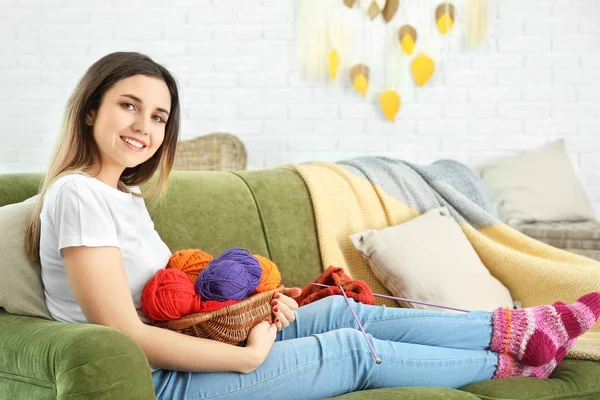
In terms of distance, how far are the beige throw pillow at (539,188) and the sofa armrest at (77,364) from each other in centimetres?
256

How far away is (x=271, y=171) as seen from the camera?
8.45 feet

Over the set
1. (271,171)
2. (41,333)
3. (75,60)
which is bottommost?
(41,333)

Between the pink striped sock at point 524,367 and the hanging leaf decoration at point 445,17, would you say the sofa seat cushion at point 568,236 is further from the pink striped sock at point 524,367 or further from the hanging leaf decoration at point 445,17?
the pink striped sock at point 524,367

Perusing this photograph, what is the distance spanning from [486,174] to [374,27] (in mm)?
949

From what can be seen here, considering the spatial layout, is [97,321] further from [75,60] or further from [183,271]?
[75,60]

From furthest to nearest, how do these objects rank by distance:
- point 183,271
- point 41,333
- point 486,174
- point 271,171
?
1. point 486,174
2. point 271,171
3. point 183,271
4. point 41,333

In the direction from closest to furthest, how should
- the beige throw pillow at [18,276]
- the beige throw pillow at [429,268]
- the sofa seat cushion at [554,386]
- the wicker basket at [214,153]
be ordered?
1. the beige throw pillow at [18,276]
2. the sofa seat cushion at [554,386]
3. the beige throw pillow at [429,268]
4. the wicker basket at [214,153]

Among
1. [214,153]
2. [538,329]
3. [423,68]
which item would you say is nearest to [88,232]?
[538,329]

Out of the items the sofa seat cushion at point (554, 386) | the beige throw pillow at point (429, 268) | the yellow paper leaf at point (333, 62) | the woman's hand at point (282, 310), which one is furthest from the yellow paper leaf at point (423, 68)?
the woman's hand at point (282, 310)

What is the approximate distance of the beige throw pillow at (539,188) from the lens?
11.8ft

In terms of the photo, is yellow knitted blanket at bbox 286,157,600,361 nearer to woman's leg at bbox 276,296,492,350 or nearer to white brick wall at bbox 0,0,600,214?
woman's leg at bbox 276,296,492,350

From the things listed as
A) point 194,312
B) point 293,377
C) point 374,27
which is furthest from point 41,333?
point 374,27


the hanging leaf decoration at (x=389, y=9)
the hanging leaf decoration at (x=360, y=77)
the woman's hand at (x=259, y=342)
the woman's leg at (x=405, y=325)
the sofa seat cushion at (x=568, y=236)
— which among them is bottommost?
the sofa seat cushion at (x=568, y=236)

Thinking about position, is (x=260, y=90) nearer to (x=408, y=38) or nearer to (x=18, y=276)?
(x=408, y=38)
